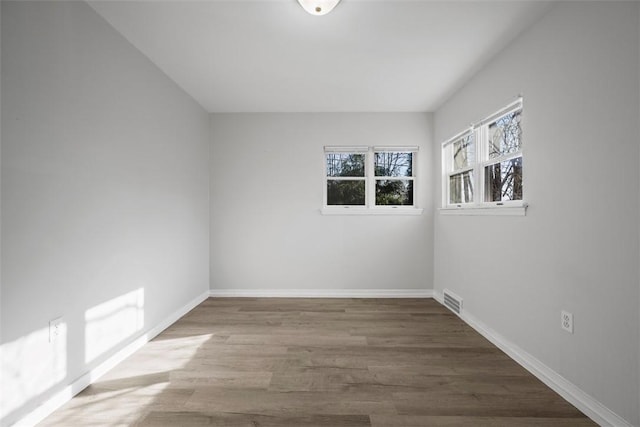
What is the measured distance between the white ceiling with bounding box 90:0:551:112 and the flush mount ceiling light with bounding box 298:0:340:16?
0.10m

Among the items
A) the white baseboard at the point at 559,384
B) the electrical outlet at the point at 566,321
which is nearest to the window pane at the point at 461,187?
the white baseboard at the point at 559,384

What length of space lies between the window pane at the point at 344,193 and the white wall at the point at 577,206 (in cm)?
195

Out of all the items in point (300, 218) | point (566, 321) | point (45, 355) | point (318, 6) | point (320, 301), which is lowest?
point (320, 301)

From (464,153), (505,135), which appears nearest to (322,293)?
(464,153)

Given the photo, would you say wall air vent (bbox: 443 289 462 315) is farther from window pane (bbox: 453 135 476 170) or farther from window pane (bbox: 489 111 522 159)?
window pane (bbox: 489 111 522 159)

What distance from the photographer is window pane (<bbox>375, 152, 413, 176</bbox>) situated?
4.39 meters

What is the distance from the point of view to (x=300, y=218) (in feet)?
14.1

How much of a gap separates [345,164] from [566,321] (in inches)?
121

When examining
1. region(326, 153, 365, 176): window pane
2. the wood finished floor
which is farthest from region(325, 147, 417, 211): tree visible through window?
the wood finished floor

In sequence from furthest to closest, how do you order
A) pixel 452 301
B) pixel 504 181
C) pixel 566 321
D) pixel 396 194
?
pixel 396 194
pixel 452 301
pixel 504 181
pixel 566 321

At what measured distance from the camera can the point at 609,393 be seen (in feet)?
5.42

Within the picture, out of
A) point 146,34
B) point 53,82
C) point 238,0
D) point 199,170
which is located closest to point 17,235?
point 53,82

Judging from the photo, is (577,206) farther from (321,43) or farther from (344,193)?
(344,193)

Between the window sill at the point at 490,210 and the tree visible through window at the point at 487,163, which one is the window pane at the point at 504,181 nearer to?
the tree visible through window at the point at 487,163
